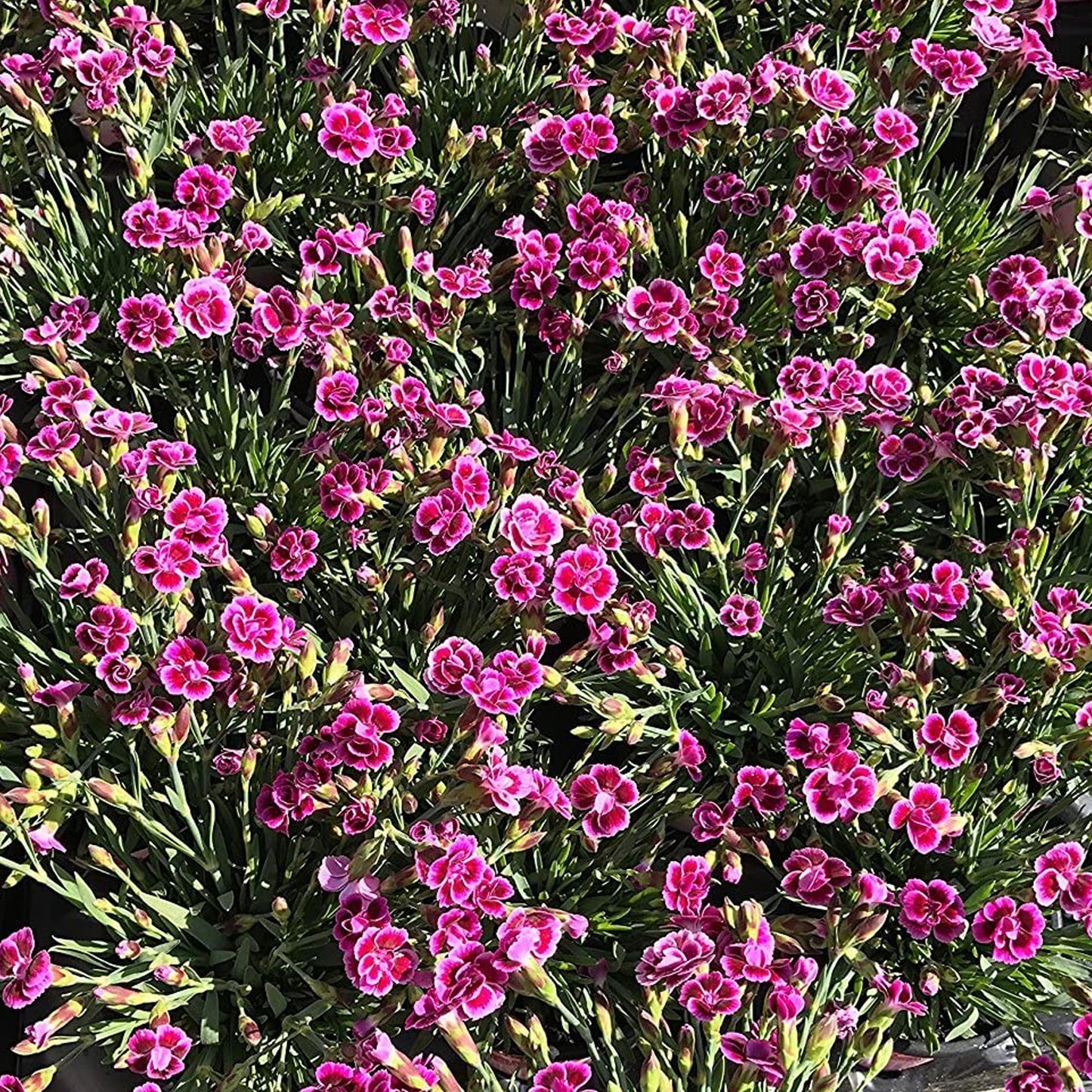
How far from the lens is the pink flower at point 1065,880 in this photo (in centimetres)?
107

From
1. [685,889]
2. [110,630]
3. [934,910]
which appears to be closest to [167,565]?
[110,630]

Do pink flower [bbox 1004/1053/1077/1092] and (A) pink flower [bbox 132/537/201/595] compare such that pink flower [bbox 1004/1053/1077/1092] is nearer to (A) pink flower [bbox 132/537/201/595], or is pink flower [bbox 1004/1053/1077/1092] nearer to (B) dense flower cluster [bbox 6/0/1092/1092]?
(B) dense flower cluster [bbox 6/0/1092/1092]

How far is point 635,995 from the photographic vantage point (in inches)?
47.9

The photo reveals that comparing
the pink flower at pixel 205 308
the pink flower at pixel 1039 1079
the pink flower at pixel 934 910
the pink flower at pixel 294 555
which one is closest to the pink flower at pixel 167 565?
the pink flower at pixel 294 555

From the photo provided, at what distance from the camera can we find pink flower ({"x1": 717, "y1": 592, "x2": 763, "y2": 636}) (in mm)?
1291

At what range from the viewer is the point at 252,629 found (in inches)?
44.1

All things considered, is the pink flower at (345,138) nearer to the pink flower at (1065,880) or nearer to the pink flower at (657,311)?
the pink flower at (657,311)

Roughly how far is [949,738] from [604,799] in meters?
0.35

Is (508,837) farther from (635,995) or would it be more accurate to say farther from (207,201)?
(207,201)

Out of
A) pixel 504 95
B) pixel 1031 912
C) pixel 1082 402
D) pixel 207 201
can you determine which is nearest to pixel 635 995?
pixel 1031 912

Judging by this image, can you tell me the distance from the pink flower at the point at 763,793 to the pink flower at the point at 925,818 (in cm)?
12

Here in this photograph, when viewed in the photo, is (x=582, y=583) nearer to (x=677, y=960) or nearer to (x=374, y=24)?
(x=677, y=960)

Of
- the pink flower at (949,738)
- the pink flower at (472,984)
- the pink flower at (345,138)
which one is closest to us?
the pink flower at (472,984)

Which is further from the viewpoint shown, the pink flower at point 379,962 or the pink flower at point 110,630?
the pink flower at point 110,630
